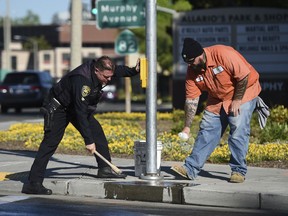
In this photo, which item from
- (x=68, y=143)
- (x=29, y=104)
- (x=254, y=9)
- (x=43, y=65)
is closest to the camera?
(x=68, y=143)

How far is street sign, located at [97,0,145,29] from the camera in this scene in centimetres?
2053

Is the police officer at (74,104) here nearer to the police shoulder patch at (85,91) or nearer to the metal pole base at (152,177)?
the police shoulder patch at (85,91)

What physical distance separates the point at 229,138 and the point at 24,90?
2047 centimetres

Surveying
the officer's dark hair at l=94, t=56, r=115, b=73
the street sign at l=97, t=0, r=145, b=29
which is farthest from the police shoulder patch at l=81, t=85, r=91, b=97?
the street sign at l=97, t=0, r=145, b=29

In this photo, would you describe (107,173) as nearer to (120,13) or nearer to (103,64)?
(103,64)

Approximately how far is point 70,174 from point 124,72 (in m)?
1.65

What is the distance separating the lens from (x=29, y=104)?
30.2 metres

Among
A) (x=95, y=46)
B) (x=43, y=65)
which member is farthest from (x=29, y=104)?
(x=43, y=65)

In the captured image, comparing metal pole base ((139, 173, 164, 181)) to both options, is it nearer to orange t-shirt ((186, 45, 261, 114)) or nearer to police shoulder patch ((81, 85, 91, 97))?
orange t-shirt ((186, 45, 261, 114))

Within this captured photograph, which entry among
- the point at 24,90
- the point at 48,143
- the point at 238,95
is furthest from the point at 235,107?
the point at 24,90

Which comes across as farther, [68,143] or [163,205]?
[68,143]

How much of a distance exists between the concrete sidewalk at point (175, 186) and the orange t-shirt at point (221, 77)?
3.41 ft

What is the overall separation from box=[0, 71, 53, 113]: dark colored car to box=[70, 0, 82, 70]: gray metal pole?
877cm

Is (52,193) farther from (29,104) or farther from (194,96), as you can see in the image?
(29,104)
